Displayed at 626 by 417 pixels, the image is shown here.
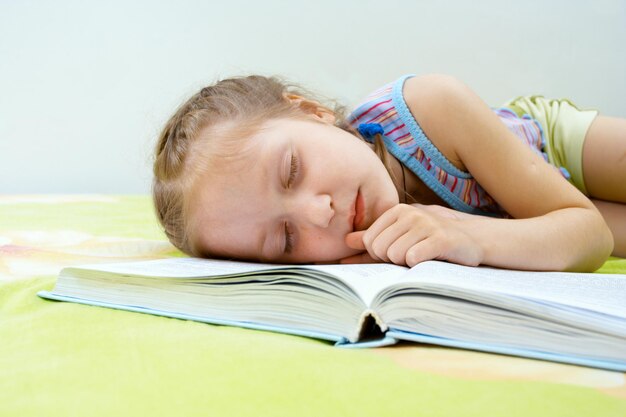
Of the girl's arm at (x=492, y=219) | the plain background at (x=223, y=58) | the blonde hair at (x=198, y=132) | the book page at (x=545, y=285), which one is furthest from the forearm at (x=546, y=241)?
the plain background at (x=223, y=58)

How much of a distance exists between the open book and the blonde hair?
0.94ft

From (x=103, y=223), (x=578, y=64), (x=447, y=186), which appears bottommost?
(x=103, y=223)

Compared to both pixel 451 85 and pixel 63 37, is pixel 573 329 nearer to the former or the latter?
pixel 451 85

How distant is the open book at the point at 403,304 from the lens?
488mm

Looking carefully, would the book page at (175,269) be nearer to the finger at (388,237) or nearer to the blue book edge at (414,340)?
the blue book edge at (414,340)

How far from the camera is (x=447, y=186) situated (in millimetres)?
1199

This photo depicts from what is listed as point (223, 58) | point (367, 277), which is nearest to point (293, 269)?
point (367, 277)

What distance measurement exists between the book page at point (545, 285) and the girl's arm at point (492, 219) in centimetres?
10

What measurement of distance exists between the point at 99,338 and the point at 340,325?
215mm

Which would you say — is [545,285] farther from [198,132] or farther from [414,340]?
[198,132]

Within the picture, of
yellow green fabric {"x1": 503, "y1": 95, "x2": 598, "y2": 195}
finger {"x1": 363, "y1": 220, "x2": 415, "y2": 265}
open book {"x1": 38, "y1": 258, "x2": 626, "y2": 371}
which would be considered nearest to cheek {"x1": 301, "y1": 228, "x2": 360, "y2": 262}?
finger {"x1": 363, "y1": 220, "x2": 415, "y2": 265}

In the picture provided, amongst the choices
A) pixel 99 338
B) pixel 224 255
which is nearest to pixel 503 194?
pixel 224 255

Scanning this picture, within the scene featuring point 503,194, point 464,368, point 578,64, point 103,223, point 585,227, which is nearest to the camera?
point 464,368

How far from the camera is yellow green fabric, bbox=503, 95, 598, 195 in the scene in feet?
4.75
